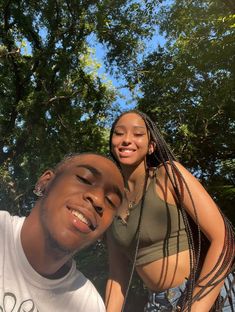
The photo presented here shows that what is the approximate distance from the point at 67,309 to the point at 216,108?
6286 millimetres

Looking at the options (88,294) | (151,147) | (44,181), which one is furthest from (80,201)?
(151,147)

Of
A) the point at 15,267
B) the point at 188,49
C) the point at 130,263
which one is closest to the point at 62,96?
the point at 188,49

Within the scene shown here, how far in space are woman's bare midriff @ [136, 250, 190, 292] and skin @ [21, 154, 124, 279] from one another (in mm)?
599

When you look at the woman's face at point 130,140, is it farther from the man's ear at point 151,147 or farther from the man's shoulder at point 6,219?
the man's shoulder at point 6,219

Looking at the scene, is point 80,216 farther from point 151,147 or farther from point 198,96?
point 198,96

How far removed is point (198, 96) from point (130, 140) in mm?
5903

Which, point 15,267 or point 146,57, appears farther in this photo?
point 146,57

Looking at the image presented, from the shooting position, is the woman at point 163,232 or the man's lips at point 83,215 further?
the woman at point 163,232

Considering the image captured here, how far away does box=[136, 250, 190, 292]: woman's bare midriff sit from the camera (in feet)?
5.85

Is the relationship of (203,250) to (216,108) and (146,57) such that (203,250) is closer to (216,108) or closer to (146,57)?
(216,108)

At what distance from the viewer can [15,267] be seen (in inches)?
47.2

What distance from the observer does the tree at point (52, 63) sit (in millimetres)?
9461

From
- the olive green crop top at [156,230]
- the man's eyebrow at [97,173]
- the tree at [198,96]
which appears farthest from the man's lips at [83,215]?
the tree at [198,96]

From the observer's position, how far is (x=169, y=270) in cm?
179
